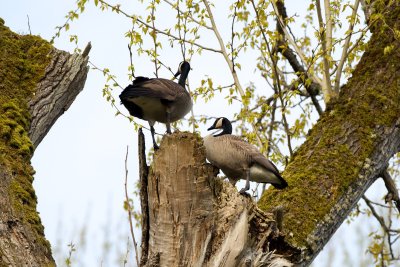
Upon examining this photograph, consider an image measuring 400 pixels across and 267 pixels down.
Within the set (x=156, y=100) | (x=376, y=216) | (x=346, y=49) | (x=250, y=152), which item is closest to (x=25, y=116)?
(x=156, y=100)

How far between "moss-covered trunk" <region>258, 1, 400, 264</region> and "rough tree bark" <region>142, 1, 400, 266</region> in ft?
0.04

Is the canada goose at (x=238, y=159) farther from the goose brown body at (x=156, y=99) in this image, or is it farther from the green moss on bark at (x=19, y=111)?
the green moss on bark at (x=19, y=111)

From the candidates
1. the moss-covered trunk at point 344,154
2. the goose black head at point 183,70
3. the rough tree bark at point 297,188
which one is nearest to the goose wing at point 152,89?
the rough tree bark at point 297,188

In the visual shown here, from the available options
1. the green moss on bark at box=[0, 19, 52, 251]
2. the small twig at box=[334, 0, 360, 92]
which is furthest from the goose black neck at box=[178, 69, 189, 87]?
the small twig at box=[334, 0, 360, 92]

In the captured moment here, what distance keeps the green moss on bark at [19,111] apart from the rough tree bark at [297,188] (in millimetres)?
1217

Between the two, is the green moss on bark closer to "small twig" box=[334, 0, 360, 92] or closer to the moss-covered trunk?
the moss-covered trunk

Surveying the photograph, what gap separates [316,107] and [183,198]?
21.4 ft

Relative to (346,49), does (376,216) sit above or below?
below

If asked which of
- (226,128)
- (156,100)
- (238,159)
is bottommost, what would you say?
(238,159)

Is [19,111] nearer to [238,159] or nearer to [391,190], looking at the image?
[238,159]

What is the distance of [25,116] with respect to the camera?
754 cm

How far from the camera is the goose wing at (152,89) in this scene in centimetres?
705

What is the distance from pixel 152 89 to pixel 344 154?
7.85 ft

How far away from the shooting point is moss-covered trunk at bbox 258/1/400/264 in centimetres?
733
